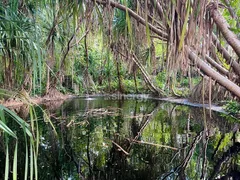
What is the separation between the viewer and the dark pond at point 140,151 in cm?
230

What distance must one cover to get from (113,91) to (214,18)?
10.3 metres

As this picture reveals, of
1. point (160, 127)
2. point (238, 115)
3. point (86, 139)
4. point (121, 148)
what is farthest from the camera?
point (238, 115)

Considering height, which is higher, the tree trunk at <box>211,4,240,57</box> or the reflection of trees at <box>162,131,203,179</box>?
the tree trunk at <box>211,4,240,57</box>

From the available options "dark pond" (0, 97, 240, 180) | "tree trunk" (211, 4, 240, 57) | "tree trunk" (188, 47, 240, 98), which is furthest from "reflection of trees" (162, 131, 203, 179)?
"tree trunk" (211, 4, 240, 57)

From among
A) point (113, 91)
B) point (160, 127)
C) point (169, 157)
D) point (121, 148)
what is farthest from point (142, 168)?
point (113, 91)

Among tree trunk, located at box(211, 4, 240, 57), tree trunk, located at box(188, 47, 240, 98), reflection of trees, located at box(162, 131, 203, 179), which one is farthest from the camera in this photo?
reflection of trees, located at box(162, 131, 203, 179)

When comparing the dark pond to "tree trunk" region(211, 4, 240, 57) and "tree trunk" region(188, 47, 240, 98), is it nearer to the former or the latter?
"tree trunk" region(188, 47, 240, 98)

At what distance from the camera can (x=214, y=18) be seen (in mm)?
1731

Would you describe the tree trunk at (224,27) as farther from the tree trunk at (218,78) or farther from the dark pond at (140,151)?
the dark pond at (140,151)

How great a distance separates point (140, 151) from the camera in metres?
2.96

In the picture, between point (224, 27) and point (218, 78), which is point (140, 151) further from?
point (224, 27)

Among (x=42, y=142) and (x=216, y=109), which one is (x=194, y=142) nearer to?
(x=42, y=142)

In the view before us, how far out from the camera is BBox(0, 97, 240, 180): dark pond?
2.30m

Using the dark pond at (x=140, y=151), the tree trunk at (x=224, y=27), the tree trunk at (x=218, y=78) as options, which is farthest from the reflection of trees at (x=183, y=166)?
the tree trunk at (x=224, y=27)
